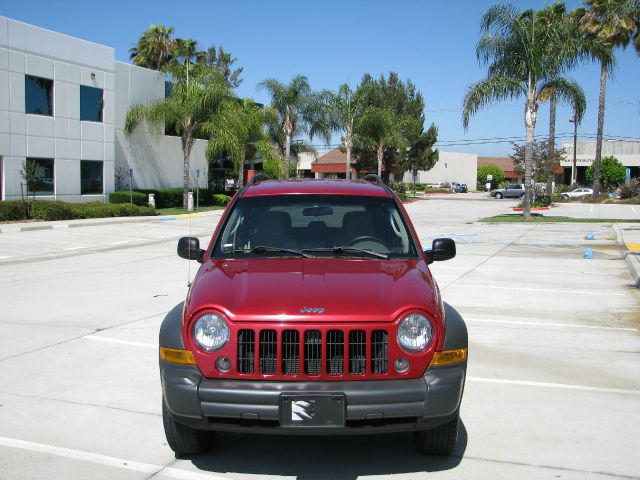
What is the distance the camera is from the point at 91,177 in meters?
32.2

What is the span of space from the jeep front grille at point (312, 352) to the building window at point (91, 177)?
98.5ft

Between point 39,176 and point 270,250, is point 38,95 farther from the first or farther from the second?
point 270,250

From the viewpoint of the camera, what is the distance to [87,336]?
7.64 metres

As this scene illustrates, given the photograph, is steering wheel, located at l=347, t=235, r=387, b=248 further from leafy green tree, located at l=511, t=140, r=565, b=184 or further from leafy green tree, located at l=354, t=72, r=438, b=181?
leafy green tree, located at l=354, t=72, r=438, b=181

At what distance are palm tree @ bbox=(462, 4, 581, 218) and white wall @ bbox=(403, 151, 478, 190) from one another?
71.9 meters

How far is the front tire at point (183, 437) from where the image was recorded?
407cm

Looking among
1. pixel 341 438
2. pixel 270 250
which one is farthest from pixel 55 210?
pixel 341 438

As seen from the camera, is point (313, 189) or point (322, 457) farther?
point (313, 189)

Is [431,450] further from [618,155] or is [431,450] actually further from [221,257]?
[618,155]

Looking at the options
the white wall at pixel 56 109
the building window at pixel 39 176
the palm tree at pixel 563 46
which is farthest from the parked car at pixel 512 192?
the building window at pixel 39 176

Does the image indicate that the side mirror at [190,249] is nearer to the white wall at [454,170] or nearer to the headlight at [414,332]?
the headlight at [414,332]

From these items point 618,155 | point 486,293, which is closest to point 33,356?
point 486,293

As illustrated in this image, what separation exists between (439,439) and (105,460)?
6.97ft

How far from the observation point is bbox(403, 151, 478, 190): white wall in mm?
102750
